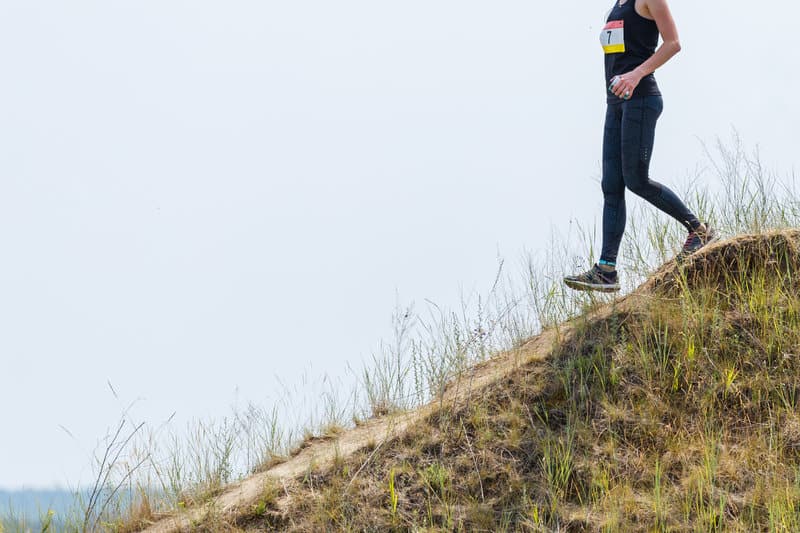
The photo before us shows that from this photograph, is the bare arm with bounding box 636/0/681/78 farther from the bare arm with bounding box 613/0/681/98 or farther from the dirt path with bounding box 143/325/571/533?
the dirt path with bounding box 143/325/571/533

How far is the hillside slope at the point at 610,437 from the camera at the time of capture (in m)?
5.34

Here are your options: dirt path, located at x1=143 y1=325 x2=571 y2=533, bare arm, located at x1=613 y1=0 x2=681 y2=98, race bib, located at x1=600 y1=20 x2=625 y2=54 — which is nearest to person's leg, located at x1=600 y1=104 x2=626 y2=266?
bare arm, located at x1=613 y1=0 x2=681 y2=98

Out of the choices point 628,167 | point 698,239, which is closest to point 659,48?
point 628,167

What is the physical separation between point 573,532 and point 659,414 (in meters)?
1.07

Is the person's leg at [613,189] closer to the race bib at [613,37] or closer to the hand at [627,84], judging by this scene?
the hand at [627,84]

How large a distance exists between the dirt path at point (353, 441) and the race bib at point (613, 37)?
1.99 meters

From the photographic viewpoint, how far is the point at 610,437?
18.6 ft

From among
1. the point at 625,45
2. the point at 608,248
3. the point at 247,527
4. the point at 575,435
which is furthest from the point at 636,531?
the point at 625,45

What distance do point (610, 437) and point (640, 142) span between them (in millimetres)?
1951

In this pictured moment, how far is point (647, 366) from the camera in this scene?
19.7 ft

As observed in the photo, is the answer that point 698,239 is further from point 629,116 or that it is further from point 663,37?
point 663,37

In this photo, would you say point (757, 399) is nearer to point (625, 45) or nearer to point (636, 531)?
point (636, 531)

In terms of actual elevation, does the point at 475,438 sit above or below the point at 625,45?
below

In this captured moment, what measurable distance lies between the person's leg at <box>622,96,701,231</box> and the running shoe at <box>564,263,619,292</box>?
0.59 meters
